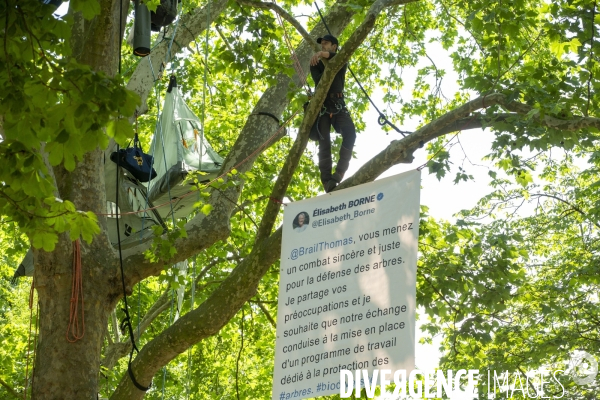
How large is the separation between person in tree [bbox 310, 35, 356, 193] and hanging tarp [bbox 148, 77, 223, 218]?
1.33 m

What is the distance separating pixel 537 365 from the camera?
11383mm

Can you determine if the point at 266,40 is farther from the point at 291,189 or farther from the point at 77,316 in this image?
the point at 291,189

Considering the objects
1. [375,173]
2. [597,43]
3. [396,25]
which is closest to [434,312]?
[375,173]

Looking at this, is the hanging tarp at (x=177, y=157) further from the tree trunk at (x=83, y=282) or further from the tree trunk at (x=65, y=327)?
→ the tree trunk at (x=65, y=327)

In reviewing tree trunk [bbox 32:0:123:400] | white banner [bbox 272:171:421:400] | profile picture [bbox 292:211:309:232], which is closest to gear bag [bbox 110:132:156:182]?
tree trunk [bbox 32:0:123:400]

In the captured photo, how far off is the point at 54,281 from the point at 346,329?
2453 mm

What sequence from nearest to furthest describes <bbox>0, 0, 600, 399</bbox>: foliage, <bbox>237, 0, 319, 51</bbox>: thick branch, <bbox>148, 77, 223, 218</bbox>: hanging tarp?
<bbox>0, 0, 600, 399</bbox>: foliage, <bbox>237, 0, 319, 51</bbox>: thick branch, <bbox>148, 77, 223, 218</bbox>: hanging tarp

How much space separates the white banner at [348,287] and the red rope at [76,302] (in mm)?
1656

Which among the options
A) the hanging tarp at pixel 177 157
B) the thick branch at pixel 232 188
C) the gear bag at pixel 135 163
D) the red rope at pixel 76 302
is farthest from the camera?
the hanging tarp at pixel 177 157

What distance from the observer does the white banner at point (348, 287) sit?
5.57m

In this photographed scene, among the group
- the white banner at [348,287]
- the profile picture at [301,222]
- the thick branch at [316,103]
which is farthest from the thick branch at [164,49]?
the white banner at [348,287]

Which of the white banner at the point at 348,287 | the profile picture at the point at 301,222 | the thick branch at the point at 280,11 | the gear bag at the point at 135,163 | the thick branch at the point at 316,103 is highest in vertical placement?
the thick branch at the point at 280,11

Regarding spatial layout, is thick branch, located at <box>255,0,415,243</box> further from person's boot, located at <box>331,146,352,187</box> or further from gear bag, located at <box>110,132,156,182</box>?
gear bag, located at <box>110,132,156,182</box>

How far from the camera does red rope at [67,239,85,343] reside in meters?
6.80
